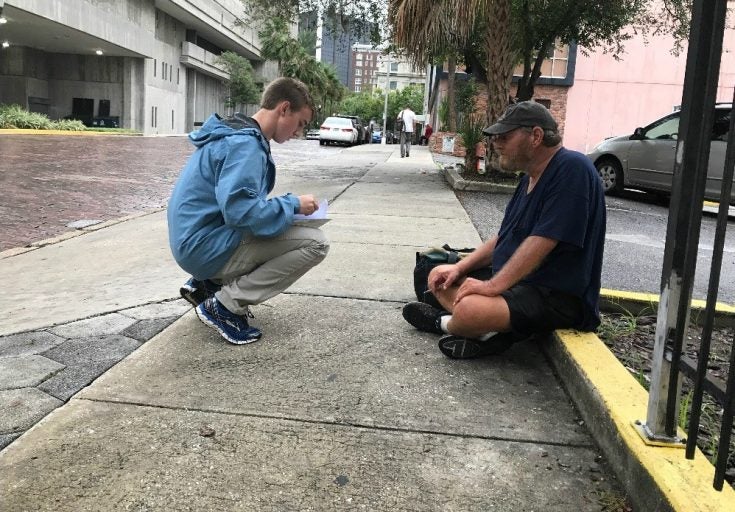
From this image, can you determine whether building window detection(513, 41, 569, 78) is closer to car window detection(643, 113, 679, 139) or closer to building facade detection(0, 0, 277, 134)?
car window detection(643, 113, 679, 139)

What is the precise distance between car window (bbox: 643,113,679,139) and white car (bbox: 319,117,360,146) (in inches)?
861

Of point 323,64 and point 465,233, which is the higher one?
point 323,64

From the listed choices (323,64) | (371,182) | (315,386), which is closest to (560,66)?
(371,182)

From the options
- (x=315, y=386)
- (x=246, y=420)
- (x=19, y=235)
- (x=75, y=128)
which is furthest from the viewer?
(x=75, y=128)

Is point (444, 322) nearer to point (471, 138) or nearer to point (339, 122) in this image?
point (471, 138)

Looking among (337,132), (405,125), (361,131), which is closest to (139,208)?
(405,125)

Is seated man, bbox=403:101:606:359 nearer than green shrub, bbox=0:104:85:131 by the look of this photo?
Yes

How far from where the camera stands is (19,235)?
21.2ft

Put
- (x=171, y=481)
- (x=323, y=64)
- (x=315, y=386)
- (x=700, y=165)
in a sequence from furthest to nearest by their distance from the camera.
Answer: (x=323, y=64)
(x=315, y=386)
(x=171, y=481)
(x=700, y=165)

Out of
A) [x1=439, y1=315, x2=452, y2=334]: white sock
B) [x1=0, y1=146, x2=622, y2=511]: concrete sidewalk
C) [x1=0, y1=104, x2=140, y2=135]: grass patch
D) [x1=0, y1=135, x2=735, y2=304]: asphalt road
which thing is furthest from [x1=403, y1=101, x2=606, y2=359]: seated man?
[x1=0, y1=104, x2=140, y2=135]: grass patch

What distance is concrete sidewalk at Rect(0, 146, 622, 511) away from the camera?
206 cm

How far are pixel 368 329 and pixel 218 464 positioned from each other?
4.99 feet

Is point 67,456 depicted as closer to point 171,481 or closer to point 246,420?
point 171,481

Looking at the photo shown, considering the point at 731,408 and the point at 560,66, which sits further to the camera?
the point at 560,66
